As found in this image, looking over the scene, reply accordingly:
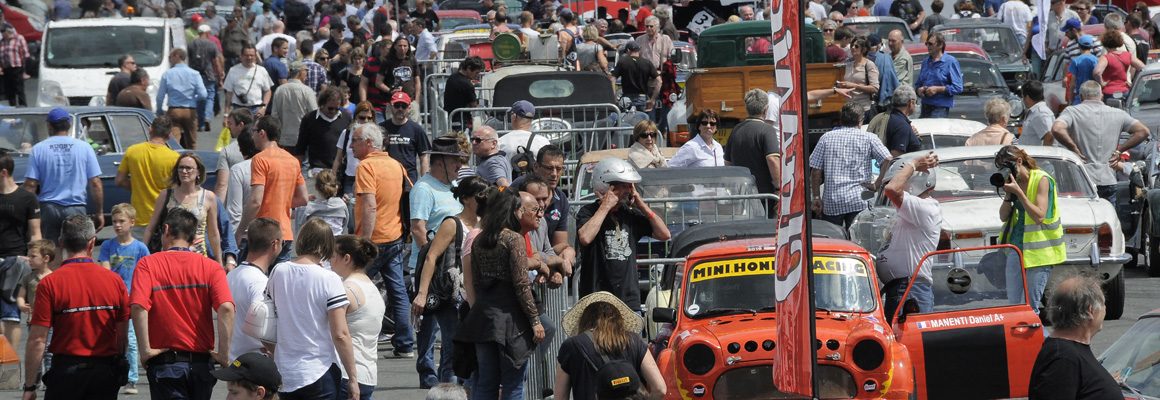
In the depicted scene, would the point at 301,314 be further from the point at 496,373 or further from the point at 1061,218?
the point at 1061,218

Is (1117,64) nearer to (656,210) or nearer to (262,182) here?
(656,210)

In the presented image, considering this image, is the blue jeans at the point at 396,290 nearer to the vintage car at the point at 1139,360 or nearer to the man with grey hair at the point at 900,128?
the man with grey hair at the point at 900,128

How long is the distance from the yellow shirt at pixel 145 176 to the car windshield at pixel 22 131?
4329 millimetres

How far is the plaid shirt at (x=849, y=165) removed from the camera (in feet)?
40.3

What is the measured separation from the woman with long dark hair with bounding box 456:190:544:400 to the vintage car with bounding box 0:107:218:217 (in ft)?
28.0

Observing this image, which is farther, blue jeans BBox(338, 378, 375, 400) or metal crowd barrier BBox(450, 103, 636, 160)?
metal crowd barrier BBox(450, 103, 636, 160)

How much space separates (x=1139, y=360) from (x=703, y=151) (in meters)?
6.28

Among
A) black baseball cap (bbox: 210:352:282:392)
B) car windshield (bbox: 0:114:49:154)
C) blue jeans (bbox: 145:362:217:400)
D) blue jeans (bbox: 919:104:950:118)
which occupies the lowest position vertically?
blue jeans (bbox: 919:104:950:118)

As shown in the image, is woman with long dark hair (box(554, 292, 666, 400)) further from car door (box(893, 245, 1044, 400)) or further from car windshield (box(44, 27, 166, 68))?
car windshield (box(44, 27, 166, 68))

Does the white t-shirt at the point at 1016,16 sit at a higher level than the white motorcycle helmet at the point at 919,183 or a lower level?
lower

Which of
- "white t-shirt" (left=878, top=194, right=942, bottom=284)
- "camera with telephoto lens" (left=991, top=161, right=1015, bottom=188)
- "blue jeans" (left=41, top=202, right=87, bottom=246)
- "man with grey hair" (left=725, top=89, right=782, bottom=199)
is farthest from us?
"blue jeans" (left=41, top=202, right=87, bottom=246)

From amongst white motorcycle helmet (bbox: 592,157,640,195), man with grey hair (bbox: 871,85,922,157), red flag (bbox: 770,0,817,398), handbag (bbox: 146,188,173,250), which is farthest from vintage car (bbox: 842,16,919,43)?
red flag (bbox: 770,0,817,398)

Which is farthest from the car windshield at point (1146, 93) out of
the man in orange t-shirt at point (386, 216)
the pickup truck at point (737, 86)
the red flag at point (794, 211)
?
the red flag at point (794, 211)

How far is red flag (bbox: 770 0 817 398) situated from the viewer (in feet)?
19.9
